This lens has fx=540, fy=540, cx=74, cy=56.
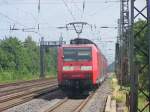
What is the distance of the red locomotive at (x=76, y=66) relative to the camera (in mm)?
29391

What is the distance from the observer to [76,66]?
29.5 m

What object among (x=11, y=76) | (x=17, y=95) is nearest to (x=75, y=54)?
(x=17, y=95)

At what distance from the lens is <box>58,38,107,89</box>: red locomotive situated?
29.4 metres

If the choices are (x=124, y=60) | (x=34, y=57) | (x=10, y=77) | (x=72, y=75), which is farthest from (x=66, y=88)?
(x=34, y=57)

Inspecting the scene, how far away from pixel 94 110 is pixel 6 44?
57.5 m

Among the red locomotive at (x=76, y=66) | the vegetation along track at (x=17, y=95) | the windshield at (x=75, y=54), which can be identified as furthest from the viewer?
the windshield at (x=75, y=54)

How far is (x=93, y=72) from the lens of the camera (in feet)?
97.0

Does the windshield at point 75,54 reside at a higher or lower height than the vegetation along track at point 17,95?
higher

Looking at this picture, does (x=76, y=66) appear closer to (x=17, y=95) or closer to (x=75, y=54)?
(x=75, y=54)

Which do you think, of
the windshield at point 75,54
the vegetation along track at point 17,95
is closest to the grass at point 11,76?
the vegetation along track at point 17,95

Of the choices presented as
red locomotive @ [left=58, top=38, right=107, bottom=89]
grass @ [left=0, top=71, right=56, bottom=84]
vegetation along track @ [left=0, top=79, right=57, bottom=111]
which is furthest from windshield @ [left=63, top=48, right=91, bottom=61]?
grass @ [left=0, top=71, right=56, bottom=84]

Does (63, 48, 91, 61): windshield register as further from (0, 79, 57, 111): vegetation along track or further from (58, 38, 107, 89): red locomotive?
(0, 79, 57, 111): vegetation along track

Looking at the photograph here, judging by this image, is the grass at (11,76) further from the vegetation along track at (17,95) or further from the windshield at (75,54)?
the windshield at (75,54)

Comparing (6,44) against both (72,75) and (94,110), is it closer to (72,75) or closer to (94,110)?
(72,75)
